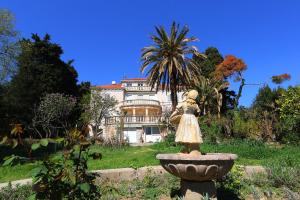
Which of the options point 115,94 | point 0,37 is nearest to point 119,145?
point 0,37

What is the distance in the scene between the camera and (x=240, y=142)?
2086 cm

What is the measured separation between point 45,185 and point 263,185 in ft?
18.6

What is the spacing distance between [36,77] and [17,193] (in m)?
27.4

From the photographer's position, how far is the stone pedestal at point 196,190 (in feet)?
19.5

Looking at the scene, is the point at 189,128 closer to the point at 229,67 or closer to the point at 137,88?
the point at 229,67

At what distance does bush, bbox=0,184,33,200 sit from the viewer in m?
6.49

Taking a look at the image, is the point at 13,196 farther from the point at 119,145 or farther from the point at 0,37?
the point at 0,37

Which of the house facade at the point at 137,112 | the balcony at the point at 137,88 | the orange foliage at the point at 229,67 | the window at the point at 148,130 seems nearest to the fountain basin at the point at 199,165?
the house facade at the point at 137,112

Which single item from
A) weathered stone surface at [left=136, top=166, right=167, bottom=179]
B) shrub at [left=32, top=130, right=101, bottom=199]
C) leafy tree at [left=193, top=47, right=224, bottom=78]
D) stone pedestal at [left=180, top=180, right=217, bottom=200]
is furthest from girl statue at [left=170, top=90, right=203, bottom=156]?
leafy tree at [left=193, top=47, right=224, bottom=78]

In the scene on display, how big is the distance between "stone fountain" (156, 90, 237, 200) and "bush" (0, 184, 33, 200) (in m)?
2.86

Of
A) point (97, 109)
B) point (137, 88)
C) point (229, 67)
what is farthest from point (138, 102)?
point (97, 109)

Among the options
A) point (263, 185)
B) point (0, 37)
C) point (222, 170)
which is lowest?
point (263, 185)

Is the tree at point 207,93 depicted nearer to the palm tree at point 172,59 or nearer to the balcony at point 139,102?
the palm tree at point 172,59

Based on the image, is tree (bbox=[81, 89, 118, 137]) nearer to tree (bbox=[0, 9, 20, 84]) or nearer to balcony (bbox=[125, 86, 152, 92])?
tree (bbox=[0, 9, 20, 84])
